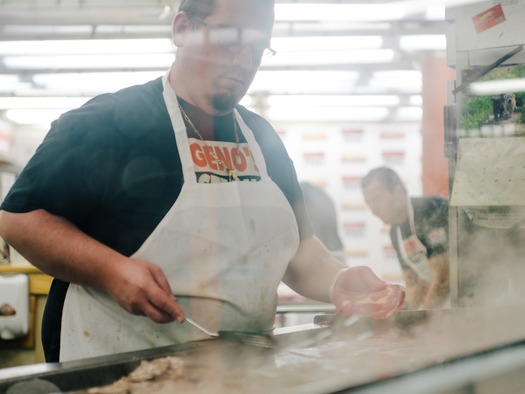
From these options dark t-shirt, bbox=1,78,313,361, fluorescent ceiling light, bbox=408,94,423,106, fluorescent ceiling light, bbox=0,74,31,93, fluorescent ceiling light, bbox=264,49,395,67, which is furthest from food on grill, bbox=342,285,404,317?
fluorescent ceiling light, bbox=408,94,423,106

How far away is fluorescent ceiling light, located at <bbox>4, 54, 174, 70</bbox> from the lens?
12.2 ft

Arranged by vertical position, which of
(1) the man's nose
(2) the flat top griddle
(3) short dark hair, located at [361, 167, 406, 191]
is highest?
(1) the man's nose

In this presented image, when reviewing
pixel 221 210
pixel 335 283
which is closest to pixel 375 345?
pixel 335 283

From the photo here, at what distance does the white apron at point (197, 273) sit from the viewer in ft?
4.17

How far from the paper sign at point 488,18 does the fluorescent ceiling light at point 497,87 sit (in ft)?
0.47

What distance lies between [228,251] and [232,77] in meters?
0.40

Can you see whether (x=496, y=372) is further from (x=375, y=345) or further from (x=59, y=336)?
(x=59, y=336)

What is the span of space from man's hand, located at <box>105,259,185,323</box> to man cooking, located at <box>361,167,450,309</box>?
1.37 metres

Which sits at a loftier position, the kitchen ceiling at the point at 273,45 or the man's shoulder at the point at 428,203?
the kitchen ceiling at the point at 273,45

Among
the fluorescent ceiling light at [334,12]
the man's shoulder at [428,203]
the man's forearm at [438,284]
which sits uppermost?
the fluorescent ceiling light at [334,12]

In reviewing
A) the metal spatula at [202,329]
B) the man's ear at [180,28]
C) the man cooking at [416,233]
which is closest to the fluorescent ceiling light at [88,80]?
the man cooking at [416,233]

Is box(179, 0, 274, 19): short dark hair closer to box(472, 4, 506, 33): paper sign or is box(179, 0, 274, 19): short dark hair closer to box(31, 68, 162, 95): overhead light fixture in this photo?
box(472, 4, 506, 33): paper sign

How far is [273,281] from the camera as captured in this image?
1.46 meters

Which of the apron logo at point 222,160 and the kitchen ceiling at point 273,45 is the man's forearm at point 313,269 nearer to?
the apron logo at point 222,160
